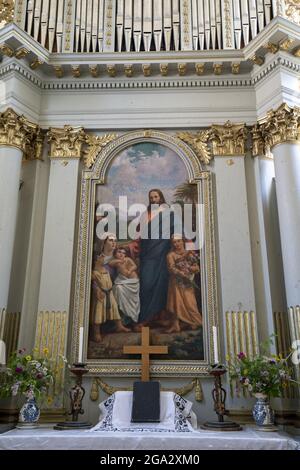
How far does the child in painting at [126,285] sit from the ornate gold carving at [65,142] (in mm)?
1865

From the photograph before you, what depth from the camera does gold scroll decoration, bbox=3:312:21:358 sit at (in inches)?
274

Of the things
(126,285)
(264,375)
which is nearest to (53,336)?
(126,285)

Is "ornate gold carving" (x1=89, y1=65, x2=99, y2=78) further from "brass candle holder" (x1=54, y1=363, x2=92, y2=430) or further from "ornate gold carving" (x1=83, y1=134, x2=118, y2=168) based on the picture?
"brass candle holder" (x1=54, y1=363, x2=92, y2=430)

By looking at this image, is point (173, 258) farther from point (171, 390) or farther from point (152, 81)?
point (152, 81)

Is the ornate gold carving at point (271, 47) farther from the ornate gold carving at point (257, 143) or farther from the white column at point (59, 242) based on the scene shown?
the white column at point (59, 242)

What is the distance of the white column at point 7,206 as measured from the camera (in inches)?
273

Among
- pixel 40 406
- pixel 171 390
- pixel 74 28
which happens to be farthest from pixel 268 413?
pixel 74 28

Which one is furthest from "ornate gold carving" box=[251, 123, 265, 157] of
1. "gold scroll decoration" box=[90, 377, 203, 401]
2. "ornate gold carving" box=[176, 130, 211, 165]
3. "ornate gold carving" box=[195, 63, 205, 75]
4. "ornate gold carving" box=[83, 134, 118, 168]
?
"gold scroll decoration" box=[90, 377, 203, 401]

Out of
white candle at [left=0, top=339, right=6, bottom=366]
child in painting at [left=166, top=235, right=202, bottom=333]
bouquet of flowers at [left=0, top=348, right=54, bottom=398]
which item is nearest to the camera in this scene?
bouquet of flowers at [left=0, top=348, right=54, bottom=398]

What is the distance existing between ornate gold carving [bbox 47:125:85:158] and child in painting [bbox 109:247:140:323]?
1.86 m

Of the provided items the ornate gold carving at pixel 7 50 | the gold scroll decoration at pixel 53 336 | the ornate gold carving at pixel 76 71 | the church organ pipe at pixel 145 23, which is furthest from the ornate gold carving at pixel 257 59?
the gold scroll decoration at pixel 53 336

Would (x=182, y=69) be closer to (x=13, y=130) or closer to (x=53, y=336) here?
(x=13, y=130)

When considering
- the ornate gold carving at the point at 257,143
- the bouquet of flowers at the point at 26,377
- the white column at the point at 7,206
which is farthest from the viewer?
the ornate gold carving at the point at 257,143

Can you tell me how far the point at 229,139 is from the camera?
7871mm
